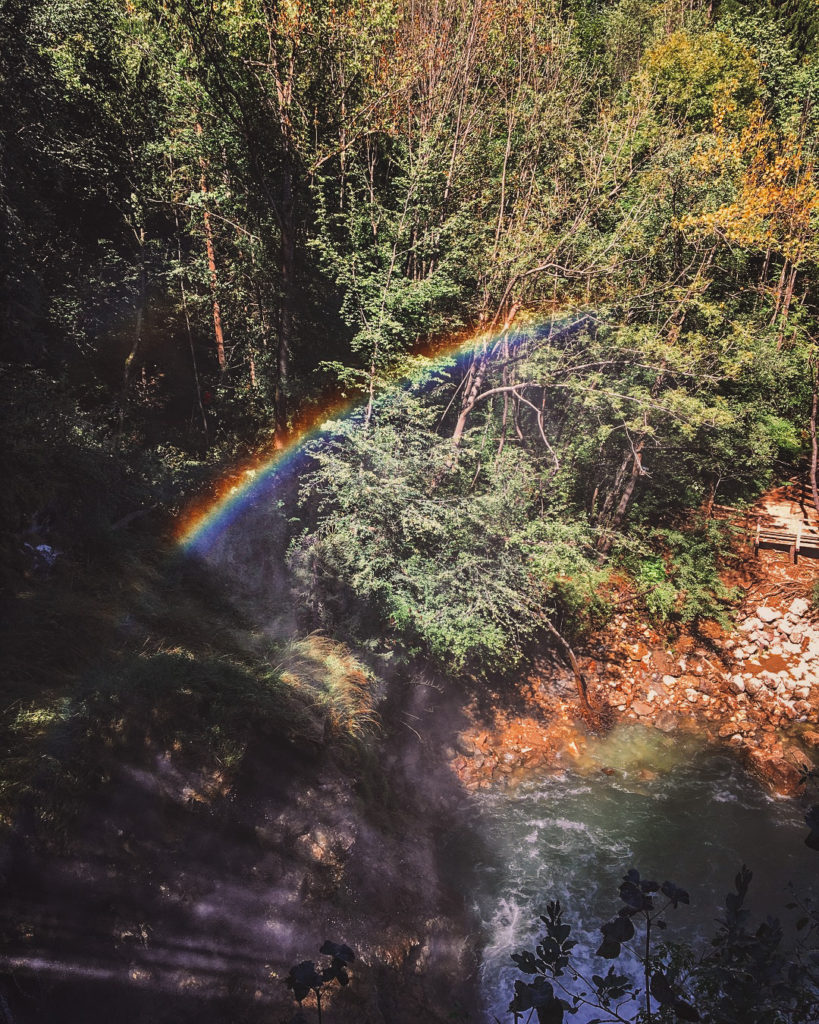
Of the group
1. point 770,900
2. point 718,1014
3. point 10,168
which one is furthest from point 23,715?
point 770,900

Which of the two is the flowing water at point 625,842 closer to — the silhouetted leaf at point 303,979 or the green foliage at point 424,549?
the green foliage at point 424,549

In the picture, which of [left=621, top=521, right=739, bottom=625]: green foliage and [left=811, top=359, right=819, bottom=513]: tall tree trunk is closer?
[left=621, top=521, right=739, bottom=625]: green foliage

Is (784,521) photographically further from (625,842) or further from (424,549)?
(424,549)

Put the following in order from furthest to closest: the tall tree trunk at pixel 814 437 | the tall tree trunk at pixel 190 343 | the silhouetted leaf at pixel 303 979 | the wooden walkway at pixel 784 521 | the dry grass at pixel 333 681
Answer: the wooden walkway at pixel 784 521 < the tall tree trunk at pixel 814 437 < the tall tree trunk at pixel 190 343 < the dry grass at pixel 333 681 < the silhouetted leaf at pixel 303 979

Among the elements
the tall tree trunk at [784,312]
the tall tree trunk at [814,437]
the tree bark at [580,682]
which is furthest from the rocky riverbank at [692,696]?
the tall tree trunk at [784,312]

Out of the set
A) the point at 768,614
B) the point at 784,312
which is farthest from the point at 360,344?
the point at 768,614

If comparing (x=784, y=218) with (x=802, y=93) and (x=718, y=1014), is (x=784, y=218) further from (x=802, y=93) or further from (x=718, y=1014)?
(x=718, y=1014)

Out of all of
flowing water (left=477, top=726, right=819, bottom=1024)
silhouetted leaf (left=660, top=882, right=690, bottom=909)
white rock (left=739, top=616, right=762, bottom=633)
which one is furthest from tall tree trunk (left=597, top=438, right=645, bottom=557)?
silhouetted leaf (left=660, top=882, right=690, bottom=909)

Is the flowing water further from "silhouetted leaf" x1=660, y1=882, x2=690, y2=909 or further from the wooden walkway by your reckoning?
the wooden walkway
